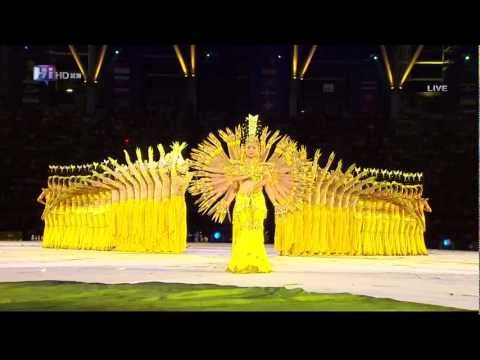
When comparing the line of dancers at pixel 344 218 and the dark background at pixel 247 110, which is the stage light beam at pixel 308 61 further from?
the line of dancers at pixel 344 218

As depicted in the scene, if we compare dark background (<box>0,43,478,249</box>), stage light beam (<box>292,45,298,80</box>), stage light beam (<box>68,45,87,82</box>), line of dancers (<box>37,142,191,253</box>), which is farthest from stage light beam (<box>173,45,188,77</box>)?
line of dancers (<box>37,142,191,253</box>)

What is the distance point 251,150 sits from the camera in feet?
22.9

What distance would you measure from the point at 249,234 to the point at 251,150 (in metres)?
0.92

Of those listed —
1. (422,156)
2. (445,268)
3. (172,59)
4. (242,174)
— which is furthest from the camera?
(172,59)

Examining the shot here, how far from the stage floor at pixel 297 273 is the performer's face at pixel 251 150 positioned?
130cm

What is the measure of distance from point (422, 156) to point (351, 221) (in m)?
4.73

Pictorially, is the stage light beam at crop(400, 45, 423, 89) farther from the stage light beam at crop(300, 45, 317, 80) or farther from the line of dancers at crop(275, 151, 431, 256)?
the line of dancers at crop(275, 151, 431, 256)

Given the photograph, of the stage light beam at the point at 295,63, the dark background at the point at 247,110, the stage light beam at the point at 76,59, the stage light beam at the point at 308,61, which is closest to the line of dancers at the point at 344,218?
the dark background at the point at 247,110

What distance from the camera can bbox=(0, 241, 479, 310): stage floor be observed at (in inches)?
234

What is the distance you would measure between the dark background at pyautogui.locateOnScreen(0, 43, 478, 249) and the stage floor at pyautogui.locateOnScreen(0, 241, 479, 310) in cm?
445

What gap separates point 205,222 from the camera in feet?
48.4

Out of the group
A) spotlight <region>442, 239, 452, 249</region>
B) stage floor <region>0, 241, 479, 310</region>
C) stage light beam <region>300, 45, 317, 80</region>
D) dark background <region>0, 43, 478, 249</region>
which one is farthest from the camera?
stage light beam <region>300, 45, 317, 80</region>
